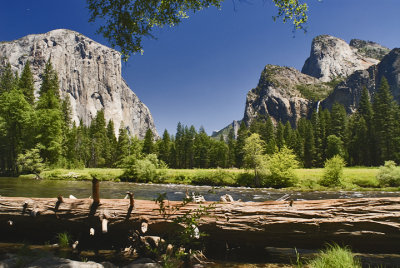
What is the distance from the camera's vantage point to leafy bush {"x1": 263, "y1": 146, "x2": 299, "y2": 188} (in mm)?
28391

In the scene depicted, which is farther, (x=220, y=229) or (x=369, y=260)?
(x=220, y=229)

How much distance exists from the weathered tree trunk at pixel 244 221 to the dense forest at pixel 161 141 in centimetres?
2851

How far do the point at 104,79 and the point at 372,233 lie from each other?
217m

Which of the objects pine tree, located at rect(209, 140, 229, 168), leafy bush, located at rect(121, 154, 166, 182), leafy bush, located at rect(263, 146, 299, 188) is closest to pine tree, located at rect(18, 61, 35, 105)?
leafy bush, located at rect(121, 154, 166, 182)

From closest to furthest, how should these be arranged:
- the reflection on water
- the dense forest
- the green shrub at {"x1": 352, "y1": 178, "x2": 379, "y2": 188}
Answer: the reflection on water → the green shrub at {"x1": 352, "y1": 178, "x2": 379, "y2": 188} → the dense forest

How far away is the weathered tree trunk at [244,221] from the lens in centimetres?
472

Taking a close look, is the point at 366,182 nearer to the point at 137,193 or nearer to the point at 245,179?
the point at 245,179

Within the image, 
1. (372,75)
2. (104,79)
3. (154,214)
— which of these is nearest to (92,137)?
(154,214)

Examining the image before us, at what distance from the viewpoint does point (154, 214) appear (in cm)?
543

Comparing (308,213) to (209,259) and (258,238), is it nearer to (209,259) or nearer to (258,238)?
(258,238)

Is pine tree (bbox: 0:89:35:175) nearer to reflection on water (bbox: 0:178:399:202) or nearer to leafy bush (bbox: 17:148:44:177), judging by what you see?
leafy bush (bbox: 17:148:44:177)

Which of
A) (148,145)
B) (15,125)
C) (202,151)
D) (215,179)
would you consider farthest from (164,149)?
(215,179)

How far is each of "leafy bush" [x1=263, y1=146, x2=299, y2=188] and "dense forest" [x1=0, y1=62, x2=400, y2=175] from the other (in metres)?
3.06

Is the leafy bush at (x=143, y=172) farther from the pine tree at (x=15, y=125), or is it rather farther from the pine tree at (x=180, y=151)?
the pine tree at (x=180, y=151)
